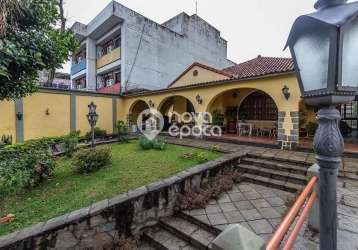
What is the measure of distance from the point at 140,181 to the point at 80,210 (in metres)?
1.52

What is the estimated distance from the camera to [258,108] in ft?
36.9

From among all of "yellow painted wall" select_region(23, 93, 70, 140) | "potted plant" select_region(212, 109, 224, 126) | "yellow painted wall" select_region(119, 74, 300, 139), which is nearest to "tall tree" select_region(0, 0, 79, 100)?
"yellow painted wall" select_region(119, 74, 300, 139)

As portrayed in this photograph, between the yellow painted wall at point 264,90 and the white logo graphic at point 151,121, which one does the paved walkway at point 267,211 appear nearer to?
the yellow painted wall at point 264,90

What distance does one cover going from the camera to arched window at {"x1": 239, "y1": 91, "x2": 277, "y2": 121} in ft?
35.6

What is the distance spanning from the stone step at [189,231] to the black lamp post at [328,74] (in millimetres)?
2493

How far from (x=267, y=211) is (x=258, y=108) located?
819 centimetres

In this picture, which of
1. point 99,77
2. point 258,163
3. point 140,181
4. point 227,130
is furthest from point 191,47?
point 140,181

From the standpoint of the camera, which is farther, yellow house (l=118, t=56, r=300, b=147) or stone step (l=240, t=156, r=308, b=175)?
yellow house (l=118, t=56, r=300, b=147)

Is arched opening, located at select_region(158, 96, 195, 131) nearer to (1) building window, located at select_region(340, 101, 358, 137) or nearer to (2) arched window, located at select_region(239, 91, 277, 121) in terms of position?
(2) arched window, located at select_region(239, 91, 277, 121)

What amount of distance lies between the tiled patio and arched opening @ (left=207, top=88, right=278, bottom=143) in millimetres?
5520

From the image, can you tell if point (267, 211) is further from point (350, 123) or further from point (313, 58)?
point (350, 123)

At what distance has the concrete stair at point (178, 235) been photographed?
361 cm

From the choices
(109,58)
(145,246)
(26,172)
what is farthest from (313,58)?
(109,58)

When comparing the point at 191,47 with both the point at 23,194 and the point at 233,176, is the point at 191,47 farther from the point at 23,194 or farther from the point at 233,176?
the point at 23,194
